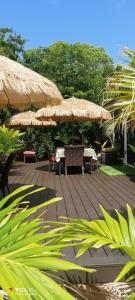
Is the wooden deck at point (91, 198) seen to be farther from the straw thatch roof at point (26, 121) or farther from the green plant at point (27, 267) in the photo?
the straw thatch roof at point (26, 121)

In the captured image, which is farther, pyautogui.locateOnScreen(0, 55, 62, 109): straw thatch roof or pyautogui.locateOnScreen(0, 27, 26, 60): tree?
pyautogui.locateOnScreen(0, 27, 26, 60): tree

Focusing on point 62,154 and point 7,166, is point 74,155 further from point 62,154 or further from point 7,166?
point 7,166

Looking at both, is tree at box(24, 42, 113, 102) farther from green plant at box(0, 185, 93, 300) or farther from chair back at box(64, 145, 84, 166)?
green plant at box(0, 185, 93, 300)

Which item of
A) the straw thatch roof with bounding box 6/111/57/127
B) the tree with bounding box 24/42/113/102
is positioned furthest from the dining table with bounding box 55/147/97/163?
the tree with bounding box 24/42/113/102

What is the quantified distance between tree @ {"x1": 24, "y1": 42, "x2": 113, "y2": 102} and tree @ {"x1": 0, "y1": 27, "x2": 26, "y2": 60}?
1.37 m

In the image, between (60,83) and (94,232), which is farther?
(60,83)

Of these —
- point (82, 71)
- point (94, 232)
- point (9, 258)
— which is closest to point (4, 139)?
point (94, 232)

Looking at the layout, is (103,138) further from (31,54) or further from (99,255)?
(99,255)

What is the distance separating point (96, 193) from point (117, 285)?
Answer: 13.9 feet

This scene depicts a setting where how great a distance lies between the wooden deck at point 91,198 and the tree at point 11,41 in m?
10.4

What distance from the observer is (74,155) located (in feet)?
33.4

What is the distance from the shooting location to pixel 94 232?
180 centimetres

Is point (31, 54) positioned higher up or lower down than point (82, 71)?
higher up

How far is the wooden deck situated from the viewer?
3176 millimetres
